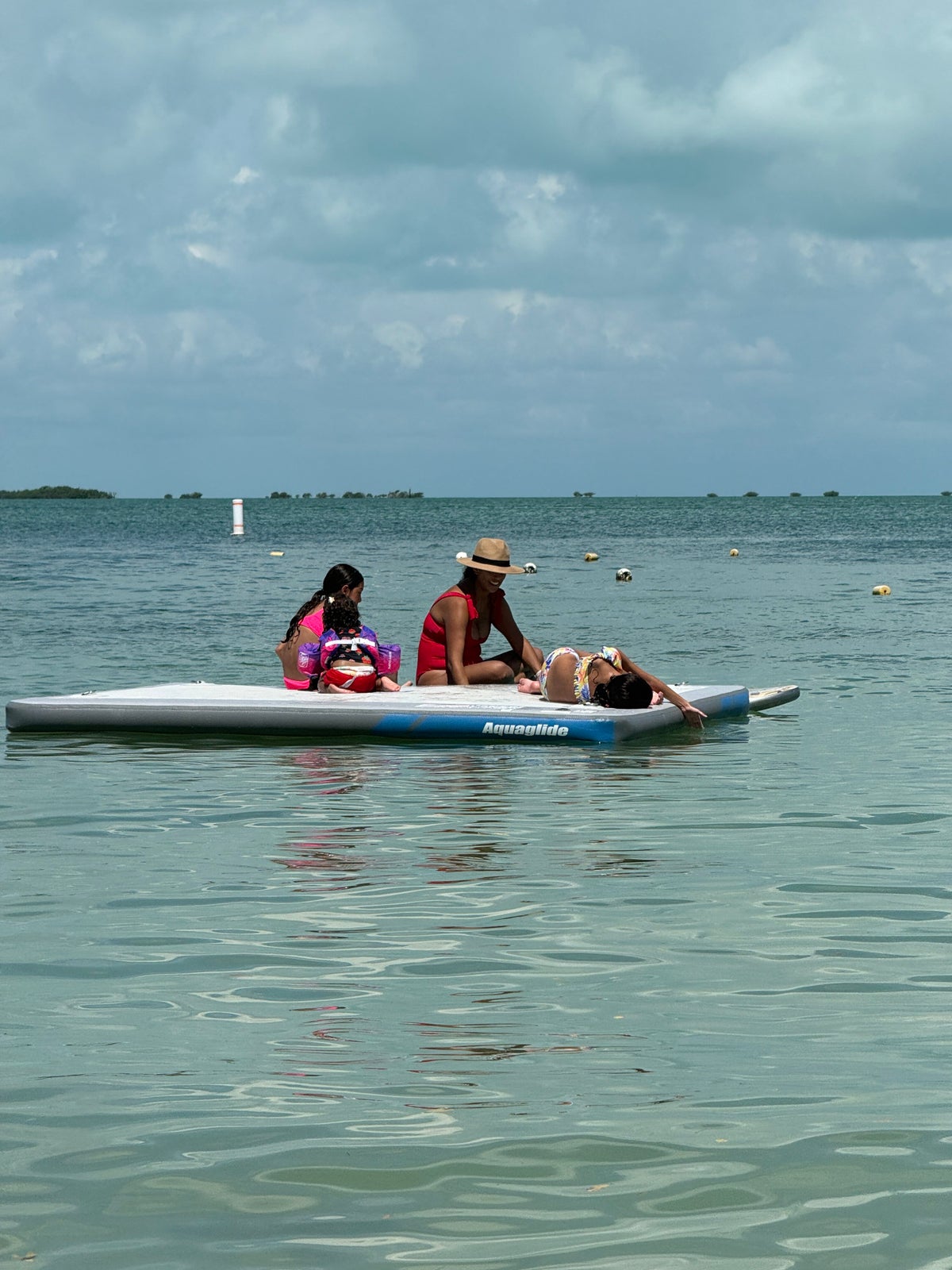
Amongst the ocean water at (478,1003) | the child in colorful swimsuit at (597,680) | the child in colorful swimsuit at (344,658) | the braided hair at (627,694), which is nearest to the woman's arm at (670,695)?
the child in colorful swimsuit at (597,680)

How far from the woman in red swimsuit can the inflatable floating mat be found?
0.28 metres

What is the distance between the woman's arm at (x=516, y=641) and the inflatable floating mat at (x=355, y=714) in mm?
345

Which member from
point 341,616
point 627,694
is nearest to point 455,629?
point 341,616

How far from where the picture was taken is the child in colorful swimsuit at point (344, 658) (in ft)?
42.3

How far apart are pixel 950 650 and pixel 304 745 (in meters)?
10.8

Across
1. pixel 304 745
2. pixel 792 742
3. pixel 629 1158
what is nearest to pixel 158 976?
pixel 629 1158

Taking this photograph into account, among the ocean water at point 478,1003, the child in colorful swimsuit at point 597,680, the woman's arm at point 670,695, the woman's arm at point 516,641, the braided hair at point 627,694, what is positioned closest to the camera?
the ocean water at point 478,1003

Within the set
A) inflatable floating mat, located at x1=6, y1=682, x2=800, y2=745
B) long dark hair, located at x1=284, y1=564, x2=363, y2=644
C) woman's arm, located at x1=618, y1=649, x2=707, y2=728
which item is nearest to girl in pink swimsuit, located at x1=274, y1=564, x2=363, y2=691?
long dark hair, located at x1=284, y1=564, x2=363, y2=644

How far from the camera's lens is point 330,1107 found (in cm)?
438

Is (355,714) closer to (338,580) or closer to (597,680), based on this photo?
(338,580)

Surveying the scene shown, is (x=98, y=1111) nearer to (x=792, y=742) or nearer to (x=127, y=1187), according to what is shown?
(x=127, y=1187)

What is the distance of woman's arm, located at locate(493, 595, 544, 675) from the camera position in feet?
42.8

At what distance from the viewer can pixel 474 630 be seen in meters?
13.1

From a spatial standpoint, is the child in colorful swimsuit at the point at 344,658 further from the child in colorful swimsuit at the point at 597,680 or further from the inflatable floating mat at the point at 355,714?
the child in colorful swimsuit at the point at 597,680
